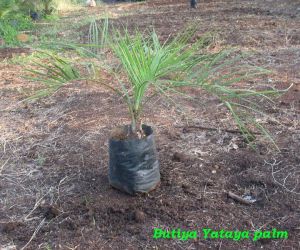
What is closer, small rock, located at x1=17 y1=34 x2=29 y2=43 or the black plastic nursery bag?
the black plastic nursery bag

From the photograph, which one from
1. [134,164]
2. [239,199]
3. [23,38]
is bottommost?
[239,199]

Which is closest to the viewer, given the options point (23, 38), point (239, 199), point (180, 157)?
point (239, 199)

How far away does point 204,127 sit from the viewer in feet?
10.0

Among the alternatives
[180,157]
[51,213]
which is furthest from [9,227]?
[180,157]

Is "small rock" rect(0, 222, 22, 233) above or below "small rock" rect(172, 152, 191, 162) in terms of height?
below

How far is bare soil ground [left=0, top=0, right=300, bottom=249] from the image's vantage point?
6.62 ft

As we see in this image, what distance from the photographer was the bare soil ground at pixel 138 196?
2.02 m

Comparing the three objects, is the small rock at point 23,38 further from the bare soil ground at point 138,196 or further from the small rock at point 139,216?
the small rock at point 139,216

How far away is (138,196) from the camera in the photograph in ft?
7.39

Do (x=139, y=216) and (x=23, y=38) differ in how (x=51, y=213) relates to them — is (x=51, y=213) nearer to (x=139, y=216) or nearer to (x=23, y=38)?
(x=139, y=216)

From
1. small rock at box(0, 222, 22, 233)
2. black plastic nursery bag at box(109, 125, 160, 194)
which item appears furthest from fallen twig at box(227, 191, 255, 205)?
small rock at box(0, 222, 22, 233)

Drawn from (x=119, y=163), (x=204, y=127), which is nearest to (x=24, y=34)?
(x=204, y=127)

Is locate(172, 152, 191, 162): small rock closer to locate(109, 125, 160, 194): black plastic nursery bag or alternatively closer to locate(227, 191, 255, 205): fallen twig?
locate(109, 125, 160, 194): black plastic nursery bag

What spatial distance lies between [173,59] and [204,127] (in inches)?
48.3
